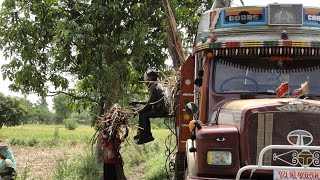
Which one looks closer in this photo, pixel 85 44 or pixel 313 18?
pixel 313 18

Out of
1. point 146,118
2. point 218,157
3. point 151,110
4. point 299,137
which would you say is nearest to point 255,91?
point 299,137

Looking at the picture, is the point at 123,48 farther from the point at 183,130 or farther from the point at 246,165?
the point at 246,165

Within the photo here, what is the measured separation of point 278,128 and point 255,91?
1.08 metres

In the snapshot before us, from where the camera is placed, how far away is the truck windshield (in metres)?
6.89

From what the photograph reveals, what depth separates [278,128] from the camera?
5.86 meters

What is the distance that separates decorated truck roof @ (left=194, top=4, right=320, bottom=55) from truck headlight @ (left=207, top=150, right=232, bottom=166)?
1569 millimetres

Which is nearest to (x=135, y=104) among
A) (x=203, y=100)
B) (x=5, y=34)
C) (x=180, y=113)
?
(x=180, y=113)

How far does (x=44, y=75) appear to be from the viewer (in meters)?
15.2

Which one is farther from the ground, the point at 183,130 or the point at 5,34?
the point at 5,34

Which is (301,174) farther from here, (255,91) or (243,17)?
(243,17)

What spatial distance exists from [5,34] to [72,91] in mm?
2594

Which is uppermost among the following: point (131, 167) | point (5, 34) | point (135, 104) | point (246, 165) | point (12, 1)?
point (12, 1)

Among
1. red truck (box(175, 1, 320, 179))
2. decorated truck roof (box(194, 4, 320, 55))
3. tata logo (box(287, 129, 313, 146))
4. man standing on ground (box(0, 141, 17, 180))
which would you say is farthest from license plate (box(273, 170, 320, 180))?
man standing on ground (box(0, 141, 17, 180))

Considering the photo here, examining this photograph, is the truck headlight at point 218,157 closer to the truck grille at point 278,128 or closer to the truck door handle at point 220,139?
the truck door handle at point 220,139
